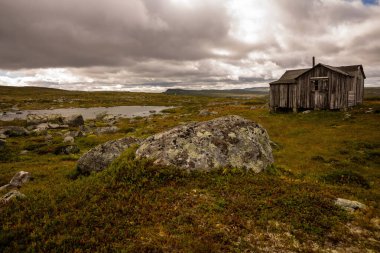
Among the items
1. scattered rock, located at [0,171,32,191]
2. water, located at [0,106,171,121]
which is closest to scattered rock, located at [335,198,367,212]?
scattered rock, located at [0,171,32,191]

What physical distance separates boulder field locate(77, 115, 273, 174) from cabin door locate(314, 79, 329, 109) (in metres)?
33.5

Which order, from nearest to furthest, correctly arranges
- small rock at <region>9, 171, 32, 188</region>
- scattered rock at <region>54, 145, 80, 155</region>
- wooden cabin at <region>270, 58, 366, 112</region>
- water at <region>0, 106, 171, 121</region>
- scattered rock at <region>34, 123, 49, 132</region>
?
small rock at <region>9, 171, 32, 188</region>, scattered rock at <region>54, 145, 80, 155</region>, wooden cabin at <region>270, 58, 366, 112</region>, scattered rock at <region>34, 123, 49, 132</region>, water at <region>0, 106, 171, 121</region>

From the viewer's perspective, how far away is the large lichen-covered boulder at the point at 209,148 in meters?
10.3

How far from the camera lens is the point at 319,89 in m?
41.0

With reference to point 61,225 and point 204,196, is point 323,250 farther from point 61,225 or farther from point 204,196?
point 61,225

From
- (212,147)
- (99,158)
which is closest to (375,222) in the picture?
(212,147)

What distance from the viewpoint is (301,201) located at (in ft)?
25.3

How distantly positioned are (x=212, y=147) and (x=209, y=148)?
0.18 metres

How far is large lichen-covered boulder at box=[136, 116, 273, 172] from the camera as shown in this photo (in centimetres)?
1027

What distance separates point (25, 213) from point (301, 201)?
8.45 metres

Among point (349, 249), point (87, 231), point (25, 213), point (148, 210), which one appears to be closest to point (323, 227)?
point (349, 249)

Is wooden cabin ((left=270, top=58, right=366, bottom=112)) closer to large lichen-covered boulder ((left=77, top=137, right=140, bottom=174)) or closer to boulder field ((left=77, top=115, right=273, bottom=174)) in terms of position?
boulder field ((left=77, top=115, right=273, bottom=174))

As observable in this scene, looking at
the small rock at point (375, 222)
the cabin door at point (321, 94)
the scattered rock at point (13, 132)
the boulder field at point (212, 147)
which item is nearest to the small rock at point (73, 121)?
the scattered rock at point (13, 132)

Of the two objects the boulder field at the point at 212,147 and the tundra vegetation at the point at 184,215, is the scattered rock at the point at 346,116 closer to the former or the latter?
the boulder field at the point at 212,147
